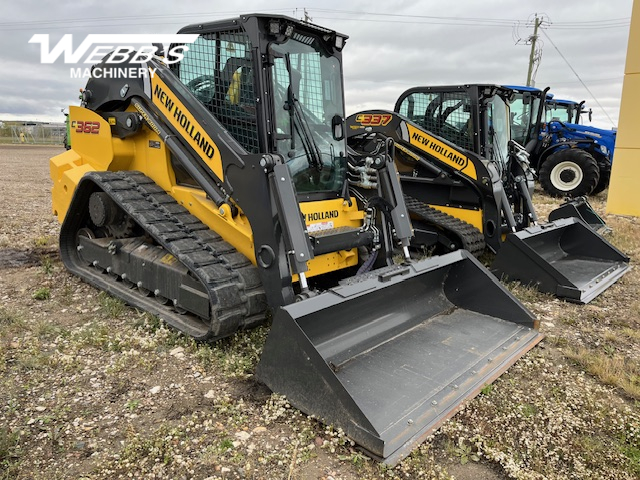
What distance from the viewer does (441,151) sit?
6.82m

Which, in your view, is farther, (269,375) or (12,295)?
(12,295)

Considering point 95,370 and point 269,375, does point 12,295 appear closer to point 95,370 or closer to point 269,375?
point 95,370

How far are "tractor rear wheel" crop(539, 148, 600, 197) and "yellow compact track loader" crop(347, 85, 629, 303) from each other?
5.46m

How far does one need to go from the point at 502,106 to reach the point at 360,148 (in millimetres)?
2155

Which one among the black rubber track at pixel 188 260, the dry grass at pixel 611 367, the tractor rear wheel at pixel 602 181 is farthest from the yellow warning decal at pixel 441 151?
the tractor rear wheel at pixel 602 181

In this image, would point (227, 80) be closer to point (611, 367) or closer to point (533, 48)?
point (611, 367)

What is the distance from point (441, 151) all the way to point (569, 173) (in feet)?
22.7

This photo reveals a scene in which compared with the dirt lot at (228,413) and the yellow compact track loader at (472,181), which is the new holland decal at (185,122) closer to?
the dirt lot at (228,413)

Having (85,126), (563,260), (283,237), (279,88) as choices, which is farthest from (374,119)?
(283,237)

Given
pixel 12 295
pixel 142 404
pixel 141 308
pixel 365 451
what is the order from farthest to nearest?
pixel 12 295 < pixel 141 308 < pixel 142 404 < pixel 365 451

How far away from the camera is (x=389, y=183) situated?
443 centimetres

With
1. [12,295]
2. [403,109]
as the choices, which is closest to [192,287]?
[12,295]

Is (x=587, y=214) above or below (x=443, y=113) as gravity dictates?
below

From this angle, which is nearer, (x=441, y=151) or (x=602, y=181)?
(x=441, y=151)
